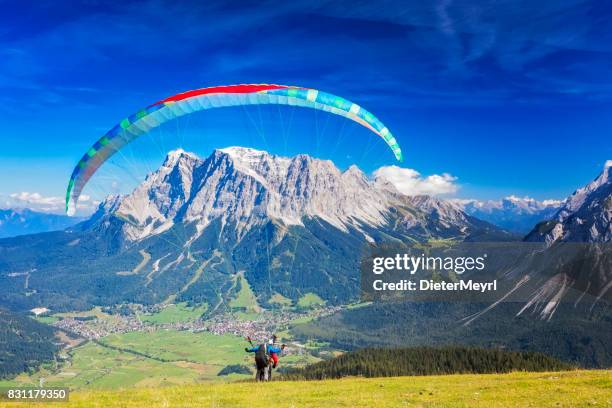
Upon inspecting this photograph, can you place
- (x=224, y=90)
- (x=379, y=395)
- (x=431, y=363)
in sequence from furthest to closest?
(x=431, y=363), (x=224, y=90), (x=379, y=395)

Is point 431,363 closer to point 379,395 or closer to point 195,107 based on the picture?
point 195,107

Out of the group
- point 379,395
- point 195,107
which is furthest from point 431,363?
point 379,395

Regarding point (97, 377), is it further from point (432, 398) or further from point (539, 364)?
point (432, 398)

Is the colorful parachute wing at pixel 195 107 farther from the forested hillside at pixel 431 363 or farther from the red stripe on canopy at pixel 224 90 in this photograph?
the forested hillside at pixel 431 363

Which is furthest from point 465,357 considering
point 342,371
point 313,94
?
point 313,94

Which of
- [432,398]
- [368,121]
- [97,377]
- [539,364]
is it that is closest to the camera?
[432,398]

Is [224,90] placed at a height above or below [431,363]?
above

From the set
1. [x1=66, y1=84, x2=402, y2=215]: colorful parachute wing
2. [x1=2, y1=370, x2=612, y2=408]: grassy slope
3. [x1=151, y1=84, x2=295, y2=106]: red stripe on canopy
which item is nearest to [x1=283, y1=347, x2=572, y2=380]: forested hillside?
[x1=66, y1=84, x2=402, y2=215]: colorful parachute wing

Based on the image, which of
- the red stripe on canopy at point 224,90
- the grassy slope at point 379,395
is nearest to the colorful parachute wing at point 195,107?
the red stripe on canopy at point 224,90
